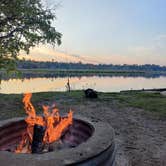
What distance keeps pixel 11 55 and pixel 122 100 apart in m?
7.34

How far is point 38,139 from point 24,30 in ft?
41.9

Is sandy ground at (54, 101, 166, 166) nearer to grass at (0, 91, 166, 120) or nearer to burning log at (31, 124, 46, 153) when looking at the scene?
grass at (0, 91, 166, 120)

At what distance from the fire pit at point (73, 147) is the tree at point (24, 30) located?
37.8ft

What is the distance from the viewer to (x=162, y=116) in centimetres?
1179

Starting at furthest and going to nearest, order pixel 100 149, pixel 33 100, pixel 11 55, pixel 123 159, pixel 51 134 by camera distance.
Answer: pixel 11 55 → pixel 33 100 → pixel 123 159 → pixel 51 134 → pixel 100 149

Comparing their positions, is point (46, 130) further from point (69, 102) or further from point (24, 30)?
point (24, 30)

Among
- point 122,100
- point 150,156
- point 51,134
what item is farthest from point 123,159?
point 122,100

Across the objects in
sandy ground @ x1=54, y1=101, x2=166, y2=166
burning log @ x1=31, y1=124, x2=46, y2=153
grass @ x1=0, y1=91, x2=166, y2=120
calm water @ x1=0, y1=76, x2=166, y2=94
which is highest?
burning log @ x1=31, y1=124, x2=46, y2=153

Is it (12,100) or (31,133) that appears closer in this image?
(31,133)

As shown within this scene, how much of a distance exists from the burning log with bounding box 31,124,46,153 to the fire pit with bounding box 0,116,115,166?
0.25 m

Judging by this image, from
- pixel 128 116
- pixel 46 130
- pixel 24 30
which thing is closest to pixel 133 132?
pixel 128 116

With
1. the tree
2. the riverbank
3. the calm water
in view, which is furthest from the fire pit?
the calm water

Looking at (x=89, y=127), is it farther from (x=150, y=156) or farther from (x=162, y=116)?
(x=162, y=116)

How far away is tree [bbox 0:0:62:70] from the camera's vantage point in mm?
16330
